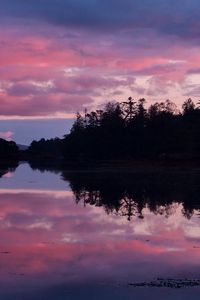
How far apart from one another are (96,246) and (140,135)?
95960 mm

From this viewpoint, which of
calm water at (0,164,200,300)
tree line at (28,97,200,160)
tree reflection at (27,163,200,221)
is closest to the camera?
calm water at (0,164,200,300)

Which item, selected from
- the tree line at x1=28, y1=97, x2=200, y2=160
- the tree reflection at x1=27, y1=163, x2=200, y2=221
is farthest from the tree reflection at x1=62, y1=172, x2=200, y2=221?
the tree line at x1=28, y1=97, x2=200, y2=160

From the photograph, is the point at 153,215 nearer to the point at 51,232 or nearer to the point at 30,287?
the point at 51,232

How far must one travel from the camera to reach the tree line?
104312 mm

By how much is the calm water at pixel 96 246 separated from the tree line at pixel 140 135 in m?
70.0

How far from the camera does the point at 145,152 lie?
355 ft

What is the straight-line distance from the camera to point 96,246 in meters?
15.8

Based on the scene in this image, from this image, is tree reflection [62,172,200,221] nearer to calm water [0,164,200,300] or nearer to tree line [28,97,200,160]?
calm water [0,164,200,300]

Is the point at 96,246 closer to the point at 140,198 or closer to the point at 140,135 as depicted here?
the point at 140,198

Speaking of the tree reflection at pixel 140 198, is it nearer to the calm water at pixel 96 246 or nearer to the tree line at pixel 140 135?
the calm water at pixel 96 246

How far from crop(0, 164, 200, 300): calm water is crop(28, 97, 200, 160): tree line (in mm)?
69985

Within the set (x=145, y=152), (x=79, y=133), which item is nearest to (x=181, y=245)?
(x=145, y=152)

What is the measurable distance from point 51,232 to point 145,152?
90.3 metres

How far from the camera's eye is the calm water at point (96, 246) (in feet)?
35.6
